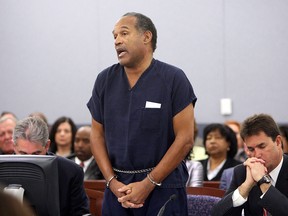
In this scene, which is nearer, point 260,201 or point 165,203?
point 165,203

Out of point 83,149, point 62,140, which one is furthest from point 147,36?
point 62,140

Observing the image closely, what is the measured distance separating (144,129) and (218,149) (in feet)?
9.99

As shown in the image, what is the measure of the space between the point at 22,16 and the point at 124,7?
4.43 ft

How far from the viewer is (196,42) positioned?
8.27 m

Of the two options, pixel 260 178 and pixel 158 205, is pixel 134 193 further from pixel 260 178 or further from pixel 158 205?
pixel 260 178

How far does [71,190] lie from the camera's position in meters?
3.02

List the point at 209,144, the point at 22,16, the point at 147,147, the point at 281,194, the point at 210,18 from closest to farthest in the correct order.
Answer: the point at 147,147 < the point at 281,194 < the point at 209,144 < the point at 210,18 < the point at 22,16

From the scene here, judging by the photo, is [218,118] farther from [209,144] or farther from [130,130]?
[130,130]

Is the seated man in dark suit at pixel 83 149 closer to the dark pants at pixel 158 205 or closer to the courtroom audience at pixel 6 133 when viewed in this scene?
the courtroom audience at pixel 6 133

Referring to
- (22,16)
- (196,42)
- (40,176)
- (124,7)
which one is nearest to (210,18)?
(196,42)

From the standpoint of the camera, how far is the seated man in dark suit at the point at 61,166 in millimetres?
2953

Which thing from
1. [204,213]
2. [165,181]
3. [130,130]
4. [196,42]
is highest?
[196,42]

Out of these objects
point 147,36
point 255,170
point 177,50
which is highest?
point 177,50

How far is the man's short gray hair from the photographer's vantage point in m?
2.95
